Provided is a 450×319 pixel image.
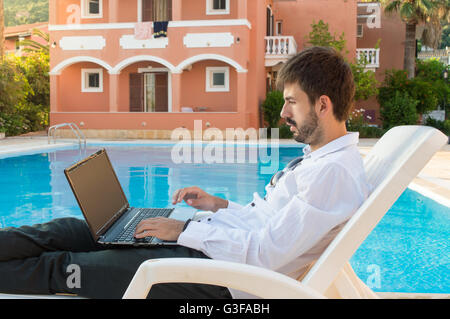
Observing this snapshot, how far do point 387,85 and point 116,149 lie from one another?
38.7ft

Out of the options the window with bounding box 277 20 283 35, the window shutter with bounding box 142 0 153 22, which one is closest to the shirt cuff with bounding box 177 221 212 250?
the window shutter with bounding box 142 0 153 22

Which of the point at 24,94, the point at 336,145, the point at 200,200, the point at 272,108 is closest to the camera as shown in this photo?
the point at 336,145

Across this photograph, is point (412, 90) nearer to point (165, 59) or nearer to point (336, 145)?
point (165, 59)

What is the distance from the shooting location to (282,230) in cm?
172

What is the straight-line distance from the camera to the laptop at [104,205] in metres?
1.97

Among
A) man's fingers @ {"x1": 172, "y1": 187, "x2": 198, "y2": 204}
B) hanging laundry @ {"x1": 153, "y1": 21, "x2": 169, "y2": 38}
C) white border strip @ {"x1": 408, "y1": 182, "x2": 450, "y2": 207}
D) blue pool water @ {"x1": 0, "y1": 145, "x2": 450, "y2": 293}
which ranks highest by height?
hanging laundry @ {"x1": 153, "y1": 21, "x2": 169, "y2": 38}

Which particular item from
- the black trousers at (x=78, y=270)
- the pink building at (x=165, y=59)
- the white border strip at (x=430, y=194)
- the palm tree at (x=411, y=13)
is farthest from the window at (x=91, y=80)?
the black trousers at (x=78, y=270)

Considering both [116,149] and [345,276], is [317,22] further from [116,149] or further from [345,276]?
[345,276]

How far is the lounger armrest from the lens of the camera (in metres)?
1.31

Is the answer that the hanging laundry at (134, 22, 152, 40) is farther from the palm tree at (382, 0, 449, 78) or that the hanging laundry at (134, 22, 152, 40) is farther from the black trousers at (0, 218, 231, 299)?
the black trousers at (0, 218, 231, 299)

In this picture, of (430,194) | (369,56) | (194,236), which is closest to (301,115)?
(194,236)

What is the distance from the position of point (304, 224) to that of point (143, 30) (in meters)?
16.9

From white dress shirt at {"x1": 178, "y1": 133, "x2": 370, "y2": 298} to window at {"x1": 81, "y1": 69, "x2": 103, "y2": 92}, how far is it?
732 inches

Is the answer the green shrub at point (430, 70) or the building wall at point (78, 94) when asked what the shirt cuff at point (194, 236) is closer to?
the building wall at point (78, 94)
